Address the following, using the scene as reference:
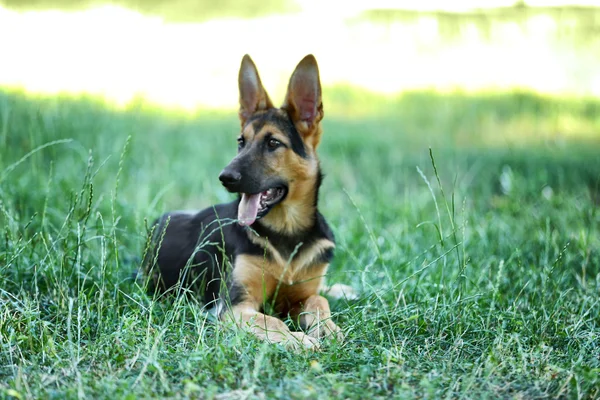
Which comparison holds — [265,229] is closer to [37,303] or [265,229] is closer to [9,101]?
[37,303]

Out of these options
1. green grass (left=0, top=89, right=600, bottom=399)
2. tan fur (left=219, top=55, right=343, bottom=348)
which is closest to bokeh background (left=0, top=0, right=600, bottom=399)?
green grass (left=0, top=89, right=600, bottom=399)

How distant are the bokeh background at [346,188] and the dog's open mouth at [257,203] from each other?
55 centimetres

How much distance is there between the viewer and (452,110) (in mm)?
9992

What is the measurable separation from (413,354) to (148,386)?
4.64 ft

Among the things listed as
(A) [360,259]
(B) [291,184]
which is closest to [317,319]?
(B) [291,184]

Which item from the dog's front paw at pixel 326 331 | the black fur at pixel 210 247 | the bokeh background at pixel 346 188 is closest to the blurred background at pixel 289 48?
the bokeh background at pixel 346 188

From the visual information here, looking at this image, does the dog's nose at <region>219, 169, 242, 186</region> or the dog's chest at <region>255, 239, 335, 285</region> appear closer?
the dog's nose at <region>219, 169, 242, 186</region>

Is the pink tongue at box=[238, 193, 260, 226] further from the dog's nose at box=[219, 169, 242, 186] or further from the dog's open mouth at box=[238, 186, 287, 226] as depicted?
the dog's nose at box=[219, 169, 242, 186]

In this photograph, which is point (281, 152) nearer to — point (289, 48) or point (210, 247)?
point (210, 247)

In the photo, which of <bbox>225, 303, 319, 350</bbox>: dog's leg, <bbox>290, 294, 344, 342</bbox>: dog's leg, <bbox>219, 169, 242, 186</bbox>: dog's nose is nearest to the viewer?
<bbox>225, 303, 319, 350</bbox>: dog's leg

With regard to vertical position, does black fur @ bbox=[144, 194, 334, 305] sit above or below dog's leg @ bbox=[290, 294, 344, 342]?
above

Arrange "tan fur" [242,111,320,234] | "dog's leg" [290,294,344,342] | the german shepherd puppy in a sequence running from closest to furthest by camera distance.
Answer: "dog's leg" [290,294,344,342], the german shepherd puppy, "tan fur" [242,111,320,234]

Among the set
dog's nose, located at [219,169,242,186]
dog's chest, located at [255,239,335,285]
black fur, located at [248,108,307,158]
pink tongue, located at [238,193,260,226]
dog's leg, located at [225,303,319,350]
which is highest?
black fur, located at [248,108,307,158]

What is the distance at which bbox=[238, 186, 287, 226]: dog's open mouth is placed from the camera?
4.30 metres
